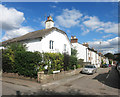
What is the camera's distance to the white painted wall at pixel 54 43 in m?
15.2

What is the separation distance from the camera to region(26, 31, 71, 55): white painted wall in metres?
15.2

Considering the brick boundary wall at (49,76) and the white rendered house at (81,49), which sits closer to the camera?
the brick boundary wall at (49,76)

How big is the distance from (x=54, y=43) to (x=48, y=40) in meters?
1.75

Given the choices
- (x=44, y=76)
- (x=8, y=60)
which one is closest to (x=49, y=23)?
(x=8, y=60)

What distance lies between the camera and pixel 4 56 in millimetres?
12062

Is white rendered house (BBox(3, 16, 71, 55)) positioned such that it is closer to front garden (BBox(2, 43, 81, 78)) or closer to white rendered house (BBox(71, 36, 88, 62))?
front garden (BBox(2, 43, 81, 78))

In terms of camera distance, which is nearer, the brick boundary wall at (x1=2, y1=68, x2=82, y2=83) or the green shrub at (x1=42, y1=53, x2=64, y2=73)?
the brick boundary wall at (x1=2, y1=68, x2=82, y2=83)

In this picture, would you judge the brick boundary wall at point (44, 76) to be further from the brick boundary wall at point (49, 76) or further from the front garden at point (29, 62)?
the front garden at point (29, 62)

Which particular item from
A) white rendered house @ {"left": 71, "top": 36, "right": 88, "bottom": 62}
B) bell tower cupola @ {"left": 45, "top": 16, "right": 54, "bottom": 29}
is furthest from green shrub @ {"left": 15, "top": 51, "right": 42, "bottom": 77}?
white rendered house @ {"left": 71, "top": 36, "right": 88, "bottom": 62}

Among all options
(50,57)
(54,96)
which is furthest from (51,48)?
(54,96)

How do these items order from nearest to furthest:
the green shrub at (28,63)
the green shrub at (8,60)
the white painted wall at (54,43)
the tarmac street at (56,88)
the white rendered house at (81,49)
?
the tarmac street at (56,88)
the green shrub at (28,63)
the green shrub at (8,60)
the white painted wall at (54,43)
the white rendered house at (81,49)

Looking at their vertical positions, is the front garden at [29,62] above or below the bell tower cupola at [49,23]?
below

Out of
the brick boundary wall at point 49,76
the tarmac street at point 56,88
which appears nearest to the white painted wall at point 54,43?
the brick boundary wall at point 49,76

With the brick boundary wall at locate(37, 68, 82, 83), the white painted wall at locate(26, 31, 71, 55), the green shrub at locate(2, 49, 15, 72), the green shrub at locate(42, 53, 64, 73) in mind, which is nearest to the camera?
the brick boundary wall at locate(37, 68, 82, 83)
